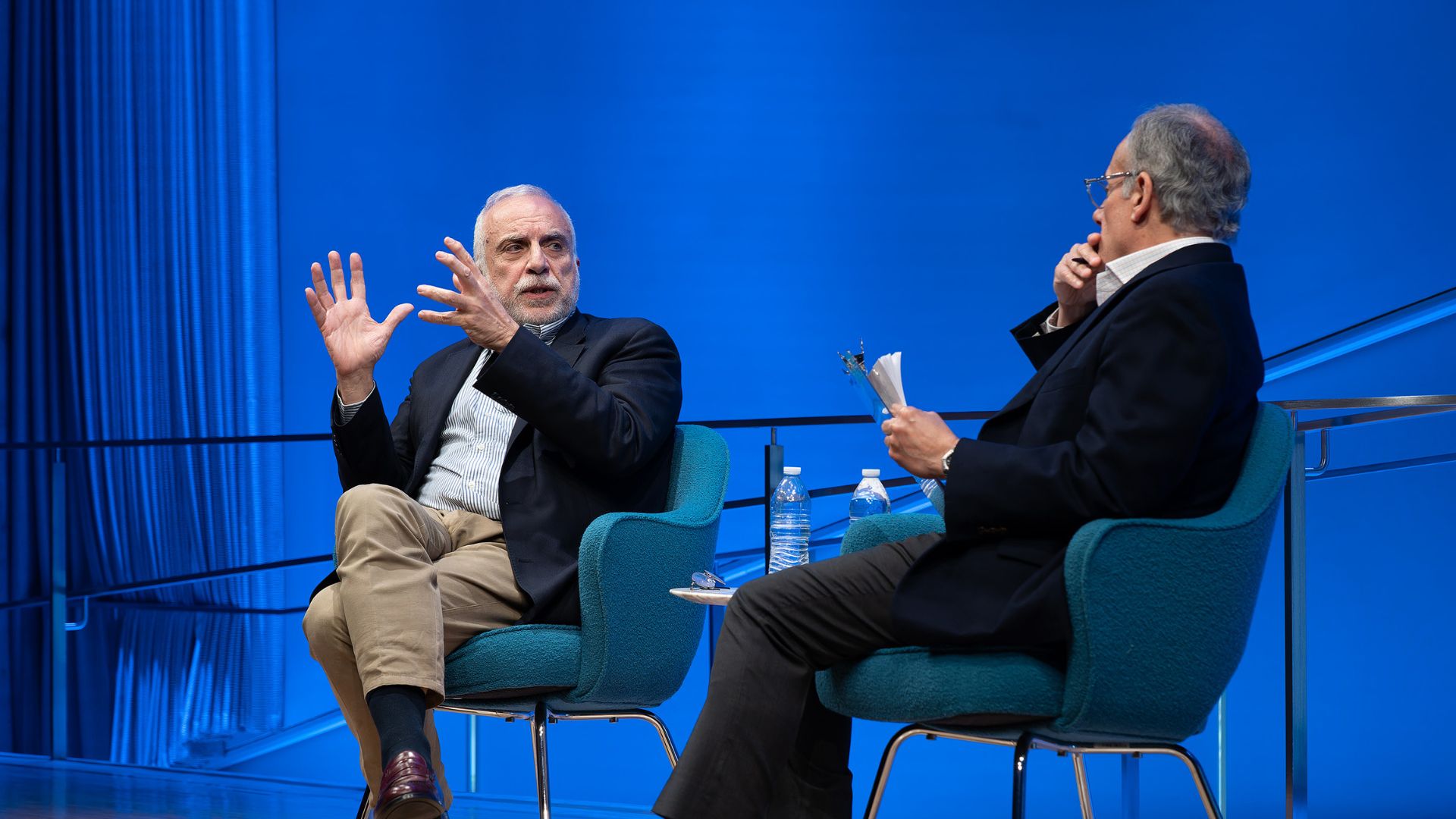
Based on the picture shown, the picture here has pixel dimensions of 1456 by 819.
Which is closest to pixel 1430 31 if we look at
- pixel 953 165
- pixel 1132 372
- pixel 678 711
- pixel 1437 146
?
pixel 1437 146

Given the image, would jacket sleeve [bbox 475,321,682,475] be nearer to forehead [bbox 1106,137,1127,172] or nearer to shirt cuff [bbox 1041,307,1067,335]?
shirt cuff [bbox 1041,307,1067,335]

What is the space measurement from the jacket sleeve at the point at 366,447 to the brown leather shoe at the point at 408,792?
0.65m

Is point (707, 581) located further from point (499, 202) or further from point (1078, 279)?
point (499, 202)

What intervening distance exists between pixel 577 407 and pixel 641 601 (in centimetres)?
31

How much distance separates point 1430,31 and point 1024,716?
429 cm

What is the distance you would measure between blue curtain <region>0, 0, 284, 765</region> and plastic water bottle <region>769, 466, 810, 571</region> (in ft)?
12.3

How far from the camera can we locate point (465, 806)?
306 centimetres

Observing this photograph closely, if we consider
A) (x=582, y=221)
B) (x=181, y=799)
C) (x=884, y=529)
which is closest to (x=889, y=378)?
(x=884, y=529)

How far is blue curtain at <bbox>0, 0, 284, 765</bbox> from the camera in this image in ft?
18.5

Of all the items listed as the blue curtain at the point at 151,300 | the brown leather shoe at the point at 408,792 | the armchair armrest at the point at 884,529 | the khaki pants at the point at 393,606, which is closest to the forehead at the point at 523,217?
the khaki pants at the point at 393,606

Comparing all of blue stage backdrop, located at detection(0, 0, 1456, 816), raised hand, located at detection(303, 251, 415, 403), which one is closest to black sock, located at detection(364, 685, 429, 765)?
raised hand, located at detection(303, 251, 415, 403)

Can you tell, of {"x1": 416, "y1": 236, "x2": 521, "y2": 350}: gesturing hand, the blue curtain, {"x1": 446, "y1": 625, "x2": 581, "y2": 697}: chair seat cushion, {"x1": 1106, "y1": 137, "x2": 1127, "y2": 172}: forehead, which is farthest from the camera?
the blue curtain

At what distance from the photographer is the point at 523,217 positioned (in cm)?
252

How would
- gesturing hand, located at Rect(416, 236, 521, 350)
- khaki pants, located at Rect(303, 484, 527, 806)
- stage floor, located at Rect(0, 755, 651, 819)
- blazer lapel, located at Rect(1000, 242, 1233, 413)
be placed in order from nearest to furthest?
blazer lapel, located at Rect(1000, 242, 1233, 413), khaki pants, located at Rect(303, 484, 527, 806), gesturing hand, located at Rect(416, 236, 521, 350), stage floor, located at Rect(0, 755, 651, 819)
